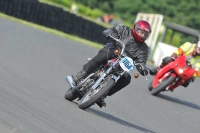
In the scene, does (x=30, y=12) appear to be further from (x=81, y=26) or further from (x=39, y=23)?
(x=81, y=26)

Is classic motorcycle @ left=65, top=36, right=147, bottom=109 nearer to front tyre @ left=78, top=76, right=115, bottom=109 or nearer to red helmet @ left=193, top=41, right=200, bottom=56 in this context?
front tyre @ left=78, top=76, right=115, bottom=109

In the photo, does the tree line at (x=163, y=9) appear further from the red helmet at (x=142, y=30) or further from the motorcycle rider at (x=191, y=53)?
the red helmet at (x=142, y=30)

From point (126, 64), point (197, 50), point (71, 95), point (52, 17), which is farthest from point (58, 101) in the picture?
point (52, 17)

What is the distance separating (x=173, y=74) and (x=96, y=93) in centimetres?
612

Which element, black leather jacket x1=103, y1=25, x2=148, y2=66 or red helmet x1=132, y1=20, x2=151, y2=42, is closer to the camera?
red helmet x1=132, y1=20, x2=151, y2=42

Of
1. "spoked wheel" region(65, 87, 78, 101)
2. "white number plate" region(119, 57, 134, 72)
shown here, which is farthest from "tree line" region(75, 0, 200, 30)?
"white number plate" region(119, 57, 134, 72)

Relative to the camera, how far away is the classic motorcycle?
30.7ft

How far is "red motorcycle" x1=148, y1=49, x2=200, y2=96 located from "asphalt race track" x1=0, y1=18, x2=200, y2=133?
29cm

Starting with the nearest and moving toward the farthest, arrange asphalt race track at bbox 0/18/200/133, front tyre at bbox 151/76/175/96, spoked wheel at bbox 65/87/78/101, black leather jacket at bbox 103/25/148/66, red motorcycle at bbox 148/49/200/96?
asphalt race track at bbox 0/18/200/133 → black leather jacket at bbox 103/25/148/66 → spoked wheel at bbox 65/87/78/101 → front tyre at bbox 151/76/175/96 → red motorcycle at bbox 148/49/200/96

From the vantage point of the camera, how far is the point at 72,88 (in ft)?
33.4

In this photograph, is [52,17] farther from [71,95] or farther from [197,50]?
[71,95]

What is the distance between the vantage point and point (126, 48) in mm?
9977

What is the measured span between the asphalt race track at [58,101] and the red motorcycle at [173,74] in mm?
289

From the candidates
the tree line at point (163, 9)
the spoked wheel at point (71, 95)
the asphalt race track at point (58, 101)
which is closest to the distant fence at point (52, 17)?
the asphalt race track at point (58, 101)
